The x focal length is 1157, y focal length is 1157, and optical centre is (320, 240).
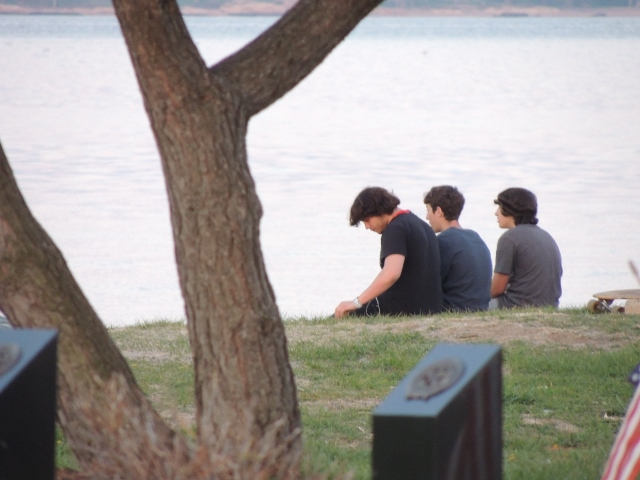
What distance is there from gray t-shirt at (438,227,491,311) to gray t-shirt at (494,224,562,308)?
6.4 inches

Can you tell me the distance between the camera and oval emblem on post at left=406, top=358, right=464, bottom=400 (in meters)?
3.08

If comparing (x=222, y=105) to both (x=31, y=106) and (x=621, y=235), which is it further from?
(x=31, y=106)

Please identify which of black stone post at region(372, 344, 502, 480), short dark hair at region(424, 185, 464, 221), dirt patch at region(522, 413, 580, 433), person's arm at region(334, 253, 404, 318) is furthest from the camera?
short dark hair at region(424, 185, 464, 221)

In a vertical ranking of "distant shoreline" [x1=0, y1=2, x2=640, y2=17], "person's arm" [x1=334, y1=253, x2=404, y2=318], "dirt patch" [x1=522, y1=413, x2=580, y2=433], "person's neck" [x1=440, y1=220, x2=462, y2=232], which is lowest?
"dirt patch" [x1=522, y1=413, x2=580, y2=433]

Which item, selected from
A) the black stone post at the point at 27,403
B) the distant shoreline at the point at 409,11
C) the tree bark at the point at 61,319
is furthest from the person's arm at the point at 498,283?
the distant shoreline at the point at 409,11

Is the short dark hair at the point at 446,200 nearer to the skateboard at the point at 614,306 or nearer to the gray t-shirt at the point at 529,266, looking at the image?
the gray t-shirt at the point at 529,266

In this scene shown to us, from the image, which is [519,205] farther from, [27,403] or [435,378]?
[27,403]

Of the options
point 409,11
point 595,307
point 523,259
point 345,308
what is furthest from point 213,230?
point 409,11

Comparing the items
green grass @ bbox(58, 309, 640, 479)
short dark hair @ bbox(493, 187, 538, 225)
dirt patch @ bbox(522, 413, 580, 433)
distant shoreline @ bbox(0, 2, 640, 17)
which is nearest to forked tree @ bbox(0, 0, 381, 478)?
green grass @ bbox(58, 309, 640, 479)

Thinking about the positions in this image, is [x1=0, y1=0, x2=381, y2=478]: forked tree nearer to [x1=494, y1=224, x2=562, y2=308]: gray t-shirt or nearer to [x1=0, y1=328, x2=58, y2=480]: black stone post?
[x1=0, y1=328, x2=58, y2=480]: black stone post

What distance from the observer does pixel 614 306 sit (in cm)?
807

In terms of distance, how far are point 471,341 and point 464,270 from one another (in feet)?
5.04

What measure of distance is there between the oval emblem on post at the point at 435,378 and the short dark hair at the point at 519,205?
203 inches

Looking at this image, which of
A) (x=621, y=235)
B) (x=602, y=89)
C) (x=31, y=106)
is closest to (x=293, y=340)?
(x=621, y=235)
